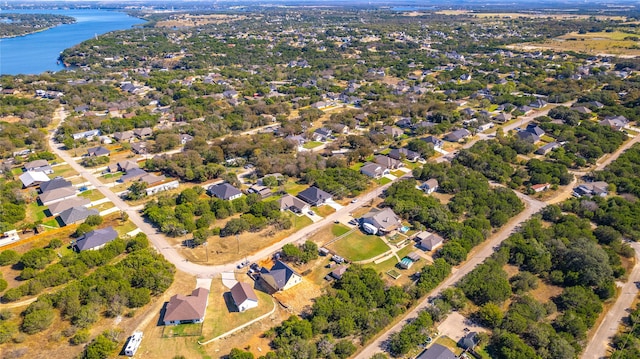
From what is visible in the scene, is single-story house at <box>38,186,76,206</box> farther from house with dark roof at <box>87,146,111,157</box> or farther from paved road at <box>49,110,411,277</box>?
house with dark roof at <box>87,146,111,157</box>

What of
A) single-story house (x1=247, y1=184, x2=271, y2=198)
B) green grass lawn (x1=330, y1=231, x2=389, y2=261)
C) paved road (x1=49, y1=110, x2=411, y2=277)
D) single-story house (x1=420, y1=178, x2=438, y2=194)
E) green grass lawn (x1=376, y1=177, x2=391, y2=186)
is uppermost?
single-story house (x1=420, y1=178, x2=438, y2=194)

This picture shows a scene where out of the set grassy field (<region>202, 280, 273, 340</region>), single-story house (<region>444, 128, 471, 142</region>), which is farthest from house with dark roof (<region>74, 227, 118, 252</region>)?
single-story house (<region>444, 128, 471, 142</region>)

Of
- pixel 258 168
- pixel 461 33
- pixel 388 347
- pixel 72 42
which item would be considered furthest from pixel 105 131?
pixel 461 33

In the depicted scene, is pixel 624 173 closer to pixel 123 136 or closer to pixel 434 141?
pixel 434 141

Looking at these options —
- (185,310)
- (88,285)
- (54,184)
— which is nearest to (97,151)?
(54,184)

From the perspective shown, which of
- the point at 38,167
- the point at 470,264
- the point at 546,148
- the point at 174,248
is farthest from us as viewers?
the point at 546,148
